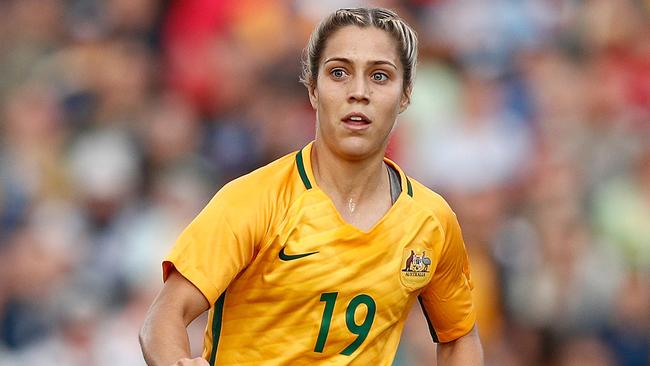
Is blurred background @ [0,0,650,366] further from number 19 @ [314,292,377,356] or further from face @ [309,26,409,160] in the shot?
face @ [309,26,409,160]

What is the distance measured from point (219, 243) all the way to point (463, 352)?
4.12 feet

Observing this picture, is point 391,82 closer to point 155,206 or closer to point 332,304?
point 332,304

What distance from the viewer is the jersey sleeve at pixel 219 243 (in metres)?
3.94

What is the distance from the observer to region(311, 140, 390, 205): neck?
436 cm

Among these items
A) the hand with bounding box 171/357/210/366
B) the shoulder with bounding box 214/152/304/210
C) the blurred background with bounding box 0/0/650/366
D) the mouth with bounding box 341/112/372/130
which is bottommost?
the hand with bounding box 171/357/210/366

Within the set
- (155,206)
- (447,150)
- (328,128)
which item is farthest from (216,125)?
(328,128)

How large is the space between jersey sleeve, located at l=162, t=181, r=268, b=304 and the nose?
485mm

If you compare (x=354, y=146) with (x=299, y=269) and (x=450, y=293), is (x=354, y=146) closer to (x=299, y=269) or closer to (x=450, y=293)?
(x=299, y=269)

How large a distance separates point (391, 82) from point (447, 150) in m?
3.97

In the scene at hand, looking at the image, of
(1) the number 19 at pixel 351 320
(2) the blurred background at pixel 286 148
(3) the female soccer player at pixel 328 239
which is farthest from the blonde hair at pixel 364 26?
(2) the blurred background at pixel 286 148

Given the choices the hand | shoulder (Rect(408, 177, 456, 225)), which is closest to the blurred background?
shoulder (Rect(408, 177, 456, 225))

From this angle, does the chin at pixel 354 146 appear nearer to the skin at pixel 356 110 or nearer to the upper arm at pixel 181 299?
the skin at pixel 356 110

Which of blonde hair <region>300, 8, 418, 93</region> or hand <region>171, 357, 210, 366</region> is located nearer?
hand <region>171, 357, 210, 366</region>

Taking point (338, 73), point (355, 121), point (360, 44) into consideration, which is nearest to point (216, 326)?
point (355, 121)
